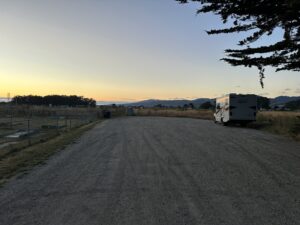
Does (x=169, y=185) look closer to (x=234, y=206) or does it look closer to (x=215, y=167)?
(x=234, y=206)

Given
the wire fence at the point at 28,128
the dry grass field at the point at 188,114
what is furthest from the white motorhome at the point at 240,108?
the dry grass field at the point at 188,114

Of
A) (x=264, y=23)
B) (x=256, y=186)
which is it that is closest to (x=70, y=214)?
(x=256, y=186)

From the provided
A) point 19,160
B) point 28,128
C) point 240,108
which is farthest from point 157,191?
point 240,108

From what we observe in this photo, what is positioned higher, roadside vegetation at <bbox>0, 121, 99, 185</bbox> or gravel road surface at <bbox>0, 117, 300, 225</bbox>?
gravel road surface at <bbox>0, 117, 300, 225</bbox>

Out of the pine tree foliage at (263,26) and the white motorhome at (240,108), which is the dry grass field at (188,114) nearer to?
the white motorhome at (240,108)

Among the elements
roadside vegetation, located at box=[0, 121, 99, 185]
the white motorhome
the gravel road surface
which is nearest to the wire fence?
roadside vegetation, located at box=[0, 121, 99, 185]

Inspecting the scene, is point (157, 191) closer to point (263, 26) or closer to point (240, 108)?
point (263, 26)

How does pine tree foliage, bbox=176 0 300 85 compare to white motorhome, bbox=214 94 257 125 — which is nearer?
pine tree foliage, bbox=176 0 300 85

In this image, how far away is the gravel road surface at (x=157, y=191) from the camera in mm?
6641

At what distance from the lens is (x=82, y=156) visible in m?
15.3

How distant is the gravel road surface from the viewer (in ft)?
21.8

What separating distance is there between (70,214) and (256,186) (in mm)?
4430

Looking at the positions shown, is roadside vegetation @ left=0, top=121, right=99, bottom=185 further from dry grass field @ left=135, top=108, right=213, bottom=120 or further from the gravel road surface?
dry grass field @ left=135, top=108, right=213, bottom=120

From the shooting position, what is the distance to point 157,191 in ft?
28.4
